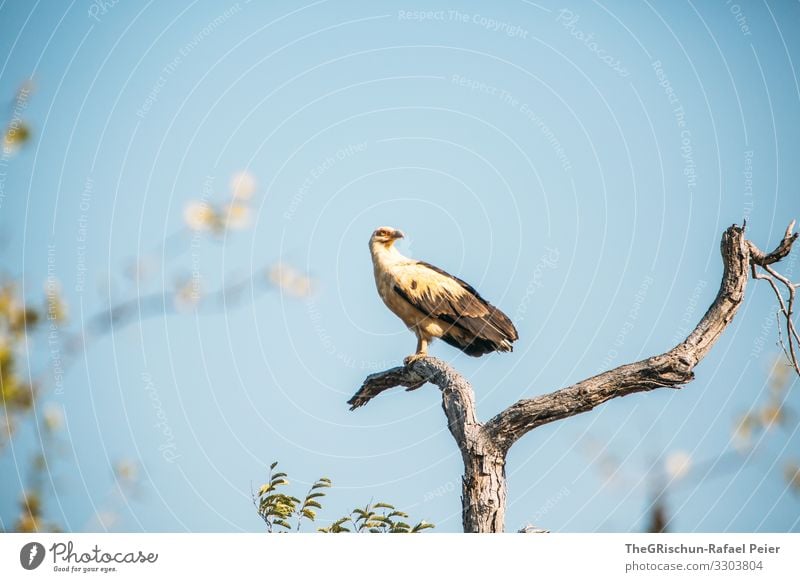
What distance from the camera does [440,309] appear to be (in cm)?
1058

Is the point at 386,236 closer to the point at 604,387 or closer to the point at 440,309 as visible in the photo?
the point at 440,309

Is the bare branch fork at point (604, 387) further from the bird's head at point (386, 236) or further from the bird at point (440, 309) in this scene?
the bird's head at point (386, 236)

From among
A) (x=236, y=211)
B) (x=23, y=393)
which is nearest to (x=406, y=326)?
(x=236, y=211)

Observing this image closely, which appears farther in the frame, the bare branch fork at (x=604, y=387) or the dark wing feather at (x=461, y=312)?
the dark wing feather at (x=461, y=312)

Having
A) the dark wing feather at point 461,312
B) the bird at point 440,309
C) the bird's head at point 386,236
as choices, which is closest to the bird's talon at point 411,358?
the bird at point 440,309

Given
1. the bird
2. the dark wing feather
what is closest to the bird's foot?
the bird

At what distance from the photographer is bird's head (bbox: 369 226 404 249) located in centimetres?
1140

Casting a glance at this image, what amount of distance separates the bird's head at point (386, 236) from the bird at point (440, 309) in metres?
0.27

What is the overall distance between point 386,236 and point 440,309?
1409 mm

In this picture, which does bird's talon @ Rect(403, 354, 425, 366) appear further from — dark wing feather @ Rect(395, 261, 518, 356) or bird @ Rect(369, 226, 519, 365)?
dark wing feather @ Rect(395, 261, 518, 356)

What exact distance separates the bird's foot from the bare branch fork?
195 centimetres

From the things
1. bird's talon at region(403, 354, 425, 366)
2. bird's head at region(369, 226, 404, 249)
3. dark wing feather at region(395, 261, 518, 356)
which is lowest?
bird's talon at region(403, 354, 425, 366)

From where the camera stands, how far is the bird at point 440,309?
10.3 m
